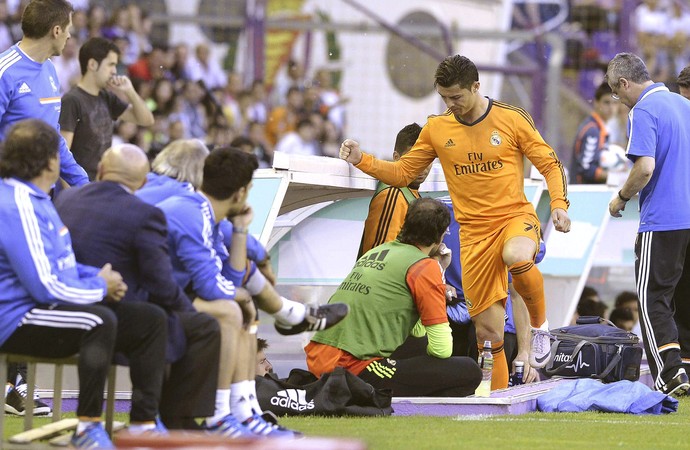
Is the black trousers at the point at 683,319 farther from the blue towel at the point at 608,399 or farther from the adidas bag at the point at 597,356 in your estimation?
the blue towel at the point at 608,399

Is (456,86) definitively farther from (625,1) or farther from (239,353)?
(625,1)

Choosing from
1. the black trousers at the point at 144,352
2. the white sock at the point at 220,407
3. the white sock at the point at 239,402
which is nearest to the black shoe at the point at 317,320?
the white sock at the point at 239,402

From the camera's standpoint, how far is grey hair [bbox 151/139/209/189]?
643 cm

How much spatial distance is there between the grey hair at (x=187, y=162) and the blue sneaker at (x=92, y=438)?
4.74 ft

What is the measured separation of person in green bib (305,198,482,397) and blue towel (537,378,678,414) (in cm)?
60

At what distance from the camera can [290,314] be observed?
6.78m

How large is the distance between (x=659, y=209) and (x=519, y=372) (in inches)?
58.8

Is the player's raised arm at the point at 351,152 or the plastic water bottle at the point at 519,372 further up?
the player's raised arm at the point at 351,152

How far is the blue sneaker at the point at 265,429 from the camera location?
20.4 ft

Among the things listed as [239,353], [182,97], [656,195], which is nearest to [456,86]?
[656,195]

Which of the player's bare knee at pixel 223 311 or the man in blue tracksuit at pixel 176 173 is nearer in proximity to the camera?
the player's bare knee at pixel 223 311

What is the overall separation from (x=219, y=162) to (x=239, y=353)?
87cm

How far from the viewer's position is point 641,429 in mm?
7297

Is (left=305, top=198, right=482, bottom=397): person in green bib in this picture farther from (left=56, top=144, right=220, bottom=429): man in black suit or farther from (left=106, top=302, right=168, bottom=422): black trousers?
(left=106, top=302, right=168, bottom=422): black trousers
